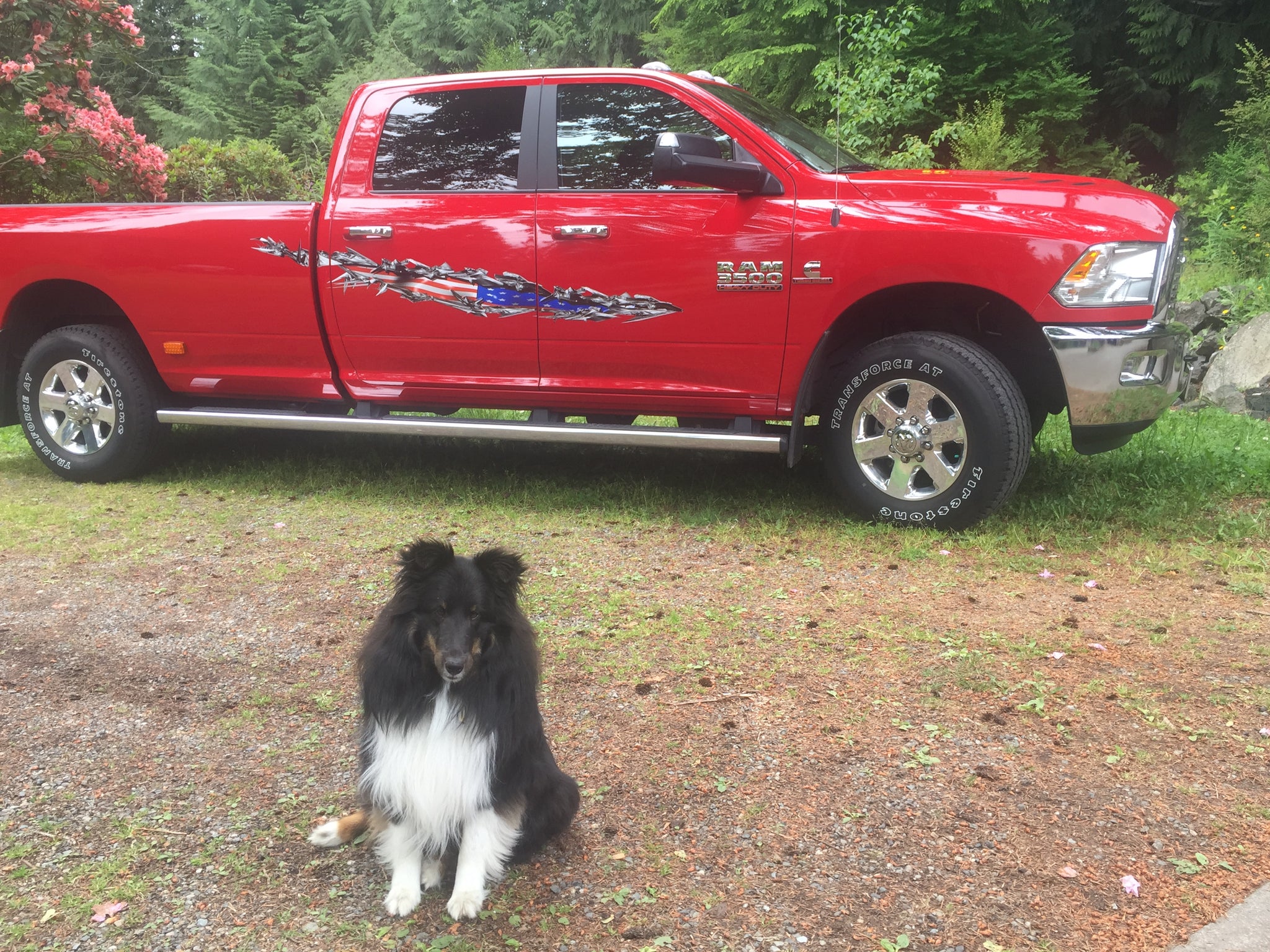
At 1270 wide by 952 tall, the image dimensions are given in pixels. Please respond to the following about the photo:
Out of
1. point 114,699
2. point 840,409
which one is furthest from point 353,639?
point 840,409

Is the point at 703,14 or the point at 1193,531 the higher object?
the point at 703,14

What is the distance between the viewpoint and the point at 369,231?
516 cm

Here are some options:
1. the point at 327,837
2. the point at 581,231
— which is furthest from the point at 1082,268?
the point at 327,837

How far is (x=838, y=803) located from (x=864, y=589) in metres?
1.66

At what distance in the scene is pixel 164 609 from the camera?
4164 mm

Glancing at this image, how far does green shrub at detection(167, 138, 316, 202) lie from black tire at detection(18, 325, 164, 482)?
5033 millimetres

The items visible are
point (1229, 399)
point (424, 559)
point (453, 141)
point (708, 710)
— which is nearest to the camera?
point (424, 559)

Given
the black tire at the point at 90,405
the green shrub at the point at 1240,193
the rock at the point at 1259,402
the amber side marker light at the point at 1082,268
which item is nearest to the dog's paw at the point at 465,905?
the amber side marker light at the point at 1082,268

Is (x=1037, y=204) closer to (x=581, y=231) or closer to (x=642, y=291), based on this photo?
(x=642, y=291)

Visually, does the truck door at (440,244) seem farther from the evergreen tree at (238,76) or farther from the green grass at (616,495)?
the evergreen tree at (238,76)

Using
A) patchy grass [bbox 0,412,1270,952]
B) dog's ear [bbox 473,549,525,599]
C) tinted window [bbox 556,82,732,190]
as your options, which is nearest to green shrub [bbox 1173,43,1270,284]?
patchy grass [bbox 0,412,1270,952]

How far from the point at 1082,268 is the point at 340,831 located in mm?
3670

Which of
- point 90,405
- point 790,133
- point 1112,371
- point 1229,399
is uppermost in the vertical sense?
point 790,133

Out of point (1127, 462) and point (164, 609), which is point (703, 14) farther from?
point (164, 609)
